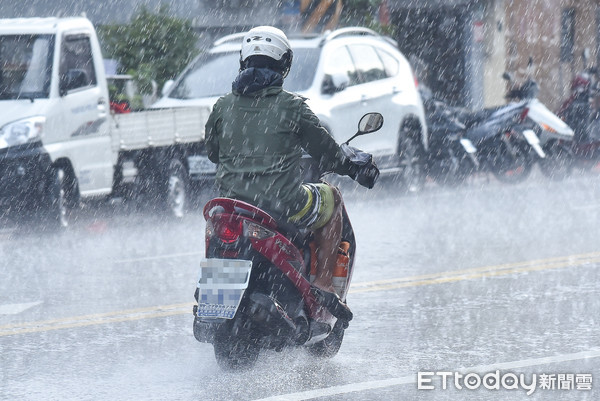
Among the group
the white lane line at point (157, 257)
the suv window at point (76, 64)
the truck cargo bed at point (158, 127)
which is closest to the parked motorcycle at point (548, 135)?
the truck cargo bed at point (158, 127)

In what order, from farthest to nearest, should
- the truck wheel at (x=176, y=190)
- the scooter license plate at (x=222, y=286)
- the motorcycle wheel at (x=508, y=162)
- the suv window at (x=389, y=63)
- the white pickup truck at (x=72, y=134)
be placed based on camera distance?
the motorcycle wheel at (x=508, y=162) → the suv window at (x=389, y=63) → the truck wheel at (x=176, y=190) → the white pickup truck at (x=72, y=134) → the scooter license plate at (x=222, y=286)

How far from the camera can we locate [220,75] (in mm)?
15930

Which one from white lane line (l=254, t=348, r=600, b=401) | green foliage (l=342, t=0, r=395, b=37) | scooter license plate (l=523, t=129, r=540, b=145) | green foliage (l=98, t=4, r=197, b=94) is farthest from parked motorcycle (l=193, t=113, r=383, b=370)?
green foliage (l=342, t=0, r=395, b=37)

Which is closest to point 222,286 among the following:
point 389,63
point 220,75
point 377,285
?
point 377,285

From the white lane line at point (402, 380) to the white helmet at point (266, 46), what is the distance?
5.23 ft

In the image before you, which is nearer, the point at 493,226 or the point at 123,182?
the point at 493,226

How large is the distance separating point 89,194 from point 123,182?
2.91ft

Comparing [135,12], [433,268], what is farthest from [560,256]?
[135,12]

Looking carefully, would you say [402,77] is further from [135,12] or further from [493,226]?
[135,12]

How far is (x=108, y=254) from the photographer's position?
11.5 meters

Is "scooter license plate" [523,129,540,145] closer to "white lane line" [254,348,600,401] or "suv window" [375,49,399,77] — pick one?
"suv window" [375,49,399,77]

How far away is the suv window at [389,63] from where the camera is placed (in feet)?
56.7

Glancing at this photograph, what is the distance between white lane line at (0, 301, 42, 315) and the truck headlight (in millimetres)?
4574

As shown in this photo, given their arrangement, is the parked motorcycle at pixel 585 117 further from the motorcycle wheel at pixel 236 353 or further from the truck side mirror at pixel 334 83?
the motorcycle wheel at pixel 236 353
